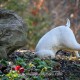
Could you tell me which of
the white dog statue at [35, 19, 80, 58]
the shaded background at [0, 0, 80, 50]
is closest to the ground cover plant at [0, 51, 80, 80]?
the white dog statue at [35, 19, 80, 58]

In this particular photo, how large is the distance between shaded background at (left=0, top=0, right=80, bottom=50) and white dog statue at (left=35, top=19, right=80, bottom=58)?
21.0 feet

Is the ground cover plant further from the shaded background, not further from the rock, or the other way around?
the shaded background

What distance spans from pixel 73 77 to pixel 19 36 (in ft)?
3.81

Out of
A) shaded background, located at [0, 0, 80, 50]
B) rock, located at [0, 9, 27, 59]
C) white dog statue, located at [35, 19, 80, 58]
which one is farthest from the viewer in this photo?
shaded background, located at [0, 0, 80, 50]

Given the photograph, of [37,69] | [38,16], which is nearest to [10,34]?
[37,69]

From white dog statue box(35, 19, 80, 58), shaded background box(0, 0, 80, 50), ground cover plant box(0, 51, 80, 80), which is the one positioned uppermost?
shaded background box(0, 0, 80, 50)

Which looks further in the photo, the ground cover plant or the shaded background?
the shaded background

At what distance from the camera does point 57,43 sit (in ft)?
21.3

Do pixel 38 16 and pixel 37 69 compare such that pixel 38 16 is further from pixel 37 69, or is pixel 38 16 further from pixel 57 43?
pixel 37 69

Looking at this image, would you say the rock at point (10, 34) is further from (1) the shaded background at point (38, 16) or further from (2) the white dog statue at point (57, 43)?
(1) the shaded background at point (38, 16)

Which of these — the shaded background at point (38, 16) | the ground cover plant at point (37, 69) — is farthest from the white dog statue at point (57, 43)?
the shaded background at point (38, 16)

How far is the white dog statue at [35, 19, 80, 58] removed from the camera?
6418 mm

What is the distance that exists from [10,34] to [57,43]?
868mm

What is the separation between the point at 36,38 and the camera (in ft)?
46.6
